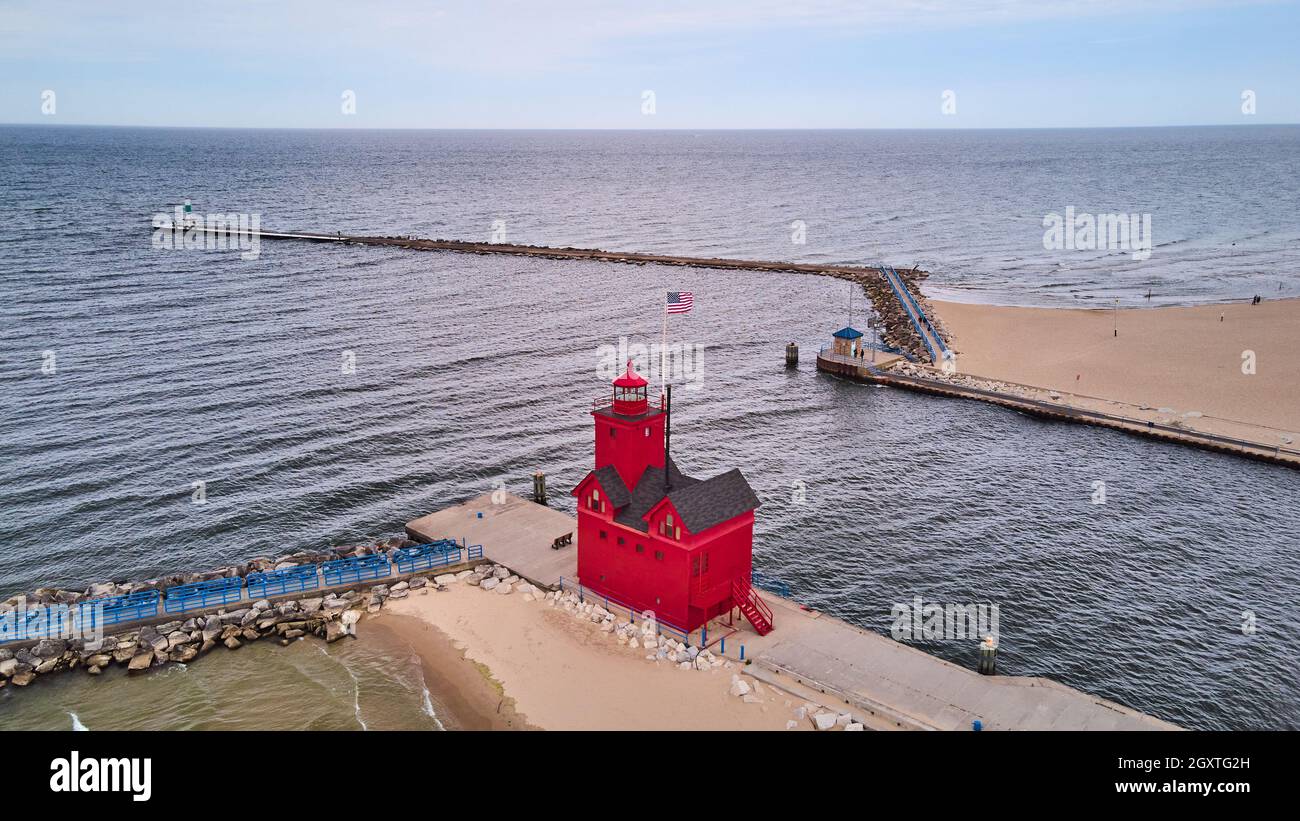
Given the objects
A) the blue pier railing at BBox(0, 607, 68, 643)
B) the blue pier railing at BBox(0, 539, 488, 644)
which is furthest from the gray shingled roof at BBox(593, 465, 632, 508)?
the blue pier railing at BBox(0, 607, 68, 643)

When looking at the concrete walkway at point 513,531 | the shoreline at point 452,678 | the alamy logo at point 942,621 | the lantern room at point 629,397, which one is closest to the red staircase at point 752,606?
the alamy logo at point 942,621

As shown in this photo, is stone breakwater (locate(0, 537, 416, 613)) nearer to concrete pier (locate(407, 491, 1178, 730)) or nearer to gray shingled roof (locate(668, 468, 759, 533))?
concrete pier (locate(407, 491, 1178, 730))

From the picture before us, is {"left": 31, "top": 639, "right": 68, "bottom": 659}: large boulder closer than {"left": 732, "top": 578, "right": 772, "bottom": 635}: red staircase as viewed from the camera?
Yes

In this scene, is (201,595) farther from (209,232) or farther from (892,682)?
(209,232)

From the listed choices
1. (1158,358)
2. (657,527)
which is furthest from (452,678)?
(1158,358)

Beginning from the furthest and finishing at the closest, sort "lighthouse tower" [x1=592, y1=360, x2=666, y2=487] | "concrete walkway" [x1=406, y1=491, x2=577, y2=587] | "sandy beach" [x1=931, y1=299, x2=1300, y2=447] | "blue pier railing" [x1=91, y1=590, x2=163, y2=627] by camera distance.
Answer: "sandy beach" [x1=931, y1=299, x2=1300, y2=447] < "concrete walkway" [x1=406, y1=491, x2=577, y2=587] < "lighthouse tower" [x1=592, y1=360, x2=666, y2=487] < "blue pier railing" [x1=91, y1=590, x2=163, y2=627]
